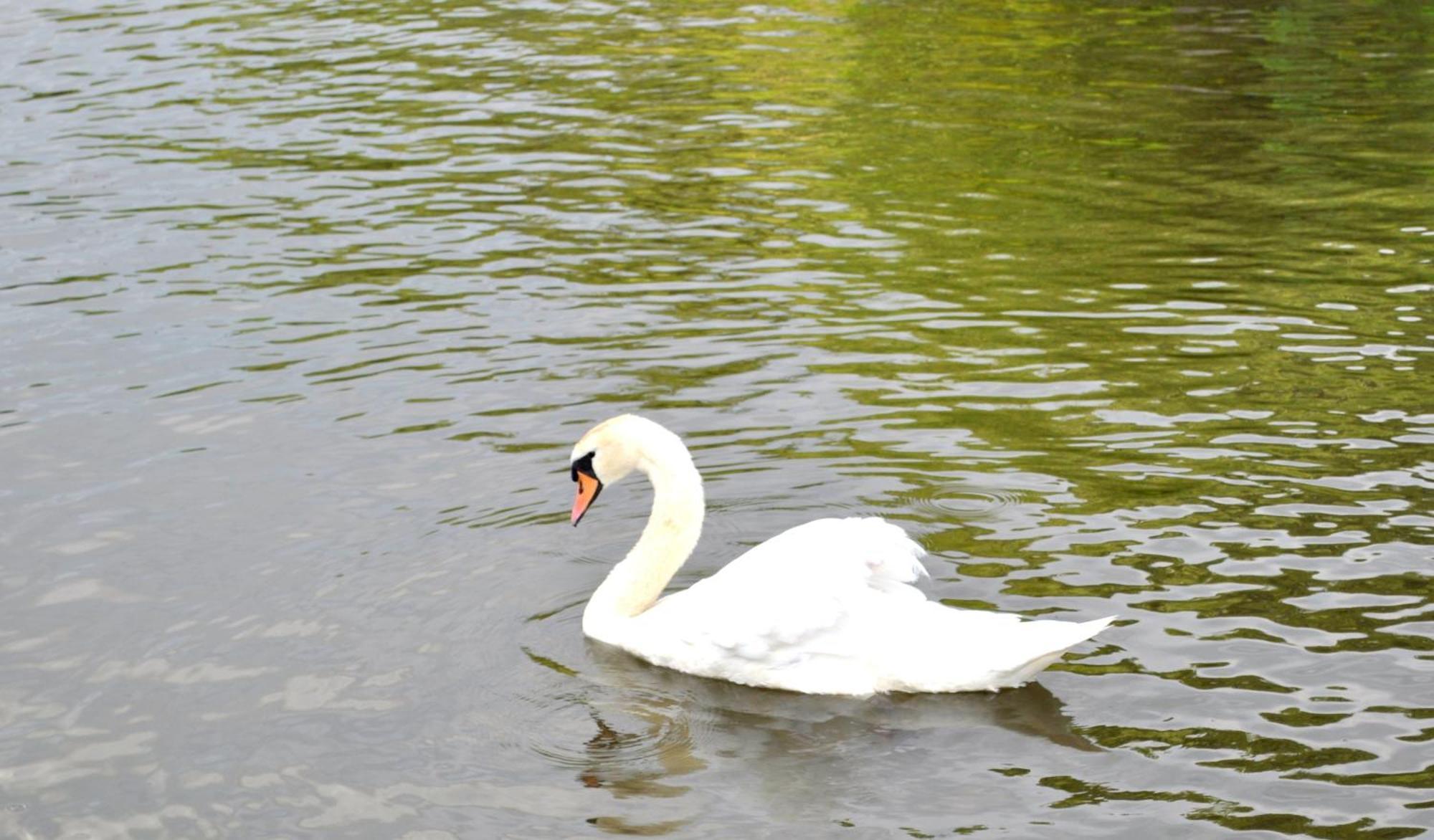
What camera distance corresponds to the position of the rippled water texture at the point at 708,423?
780 cm

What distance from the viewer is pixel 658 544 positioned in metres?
9.26

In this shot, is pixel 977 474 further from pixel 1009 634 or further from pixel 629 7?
pixel 629 7

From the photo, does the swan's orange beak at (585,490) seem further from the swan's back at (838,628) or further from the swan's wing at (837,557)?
the swan's wing at (837,557)

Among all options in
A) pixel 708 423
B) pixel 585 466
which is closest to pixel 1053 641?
pixel 585 466

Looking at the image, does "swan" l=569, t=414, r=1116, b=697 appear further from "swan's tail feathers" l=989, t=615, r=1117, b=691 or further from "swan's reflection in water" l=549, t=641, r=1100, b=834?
"swan's reflection in water" l=549, t=641, r=1100, b=834

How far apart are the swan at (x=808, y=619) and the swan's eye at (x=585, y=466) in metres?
0.33

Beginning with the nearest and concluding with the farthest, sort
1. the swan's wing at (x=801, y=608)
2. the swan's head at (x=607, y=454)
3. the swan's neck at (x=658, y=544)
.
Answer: the swan's wing at (x=801, y=608) < the swan's neck at (x=658, y=544) < the swan's head at (x=607, y=454)

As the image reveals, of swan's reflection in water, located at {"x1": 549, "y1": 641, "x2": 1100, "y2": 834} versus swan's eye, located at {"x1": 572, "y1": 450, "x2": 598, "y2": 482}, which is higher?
swan's eye, located at {"x1": 572, "y1": 450, "x2": 598, "y2": 482}

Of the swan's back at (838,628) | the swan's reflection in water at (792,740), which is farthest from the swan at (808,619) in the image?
the swan's reflection in water at (792,740)

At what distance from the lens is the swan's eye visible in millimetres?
9438

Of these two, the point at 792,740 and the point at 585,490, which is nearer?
the point at 792,740

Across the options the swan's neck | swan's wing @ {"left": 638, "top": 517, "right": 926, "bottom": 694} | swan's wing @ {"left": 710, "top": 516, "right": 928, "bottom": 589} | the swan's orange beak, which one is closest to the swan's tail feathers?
swan's wing @ {"left": 638, "top": 517, "right": 926, "bottom": 694}

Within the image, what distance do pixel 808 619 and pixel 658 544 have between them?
1.23 m

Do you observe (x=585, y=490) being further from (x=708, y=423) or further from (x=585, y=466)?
(x=708, y=423)
